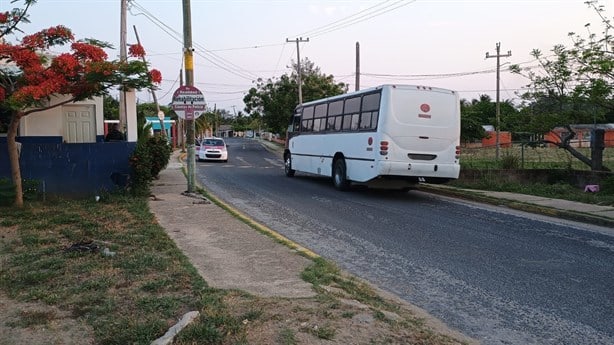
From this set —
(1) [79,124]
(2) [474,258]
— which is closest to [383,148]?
(2) [474,258]

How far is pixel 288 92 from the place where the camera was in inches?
2005

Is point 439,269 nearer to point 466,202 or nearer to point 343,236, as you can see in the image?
→ point 343,236

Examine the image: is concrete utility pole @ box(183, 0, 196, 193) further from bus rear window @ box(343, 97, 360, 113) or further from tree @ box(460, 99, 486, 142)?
tree @ box(460, 99, 486, 142)

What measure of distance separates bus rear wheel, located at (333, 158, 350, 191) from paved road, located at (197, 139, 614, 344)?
2137 millimetres

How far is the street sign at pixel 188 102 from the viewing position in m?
13.1

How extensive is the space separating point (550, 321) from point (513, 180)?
13.3m

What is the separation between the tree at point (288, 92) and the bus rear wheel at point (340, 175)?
31.6 meters

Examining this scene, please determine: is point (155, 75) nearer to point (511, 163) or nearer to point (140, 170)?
point (140, 170)

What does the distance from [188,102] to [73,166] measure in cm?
298

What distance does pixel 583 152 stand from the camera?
1883 centimetres

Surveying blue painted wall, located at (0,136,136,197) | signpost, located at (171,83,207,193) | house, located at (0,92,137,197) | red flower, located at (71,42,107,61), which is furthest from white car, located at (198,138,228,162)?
red flower, located at (71,42,107,61)

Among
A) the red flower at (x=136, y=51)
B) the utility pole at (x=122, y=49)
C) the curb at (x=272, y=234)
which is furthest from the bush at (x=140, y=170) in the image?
the utility pole at (x=122, y=49)

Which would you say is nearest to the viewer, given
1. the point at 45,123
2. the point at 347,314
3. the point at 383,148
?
the point at 347,314

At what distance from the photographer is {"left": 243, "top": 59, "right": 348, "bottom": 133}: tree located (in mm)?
49969
